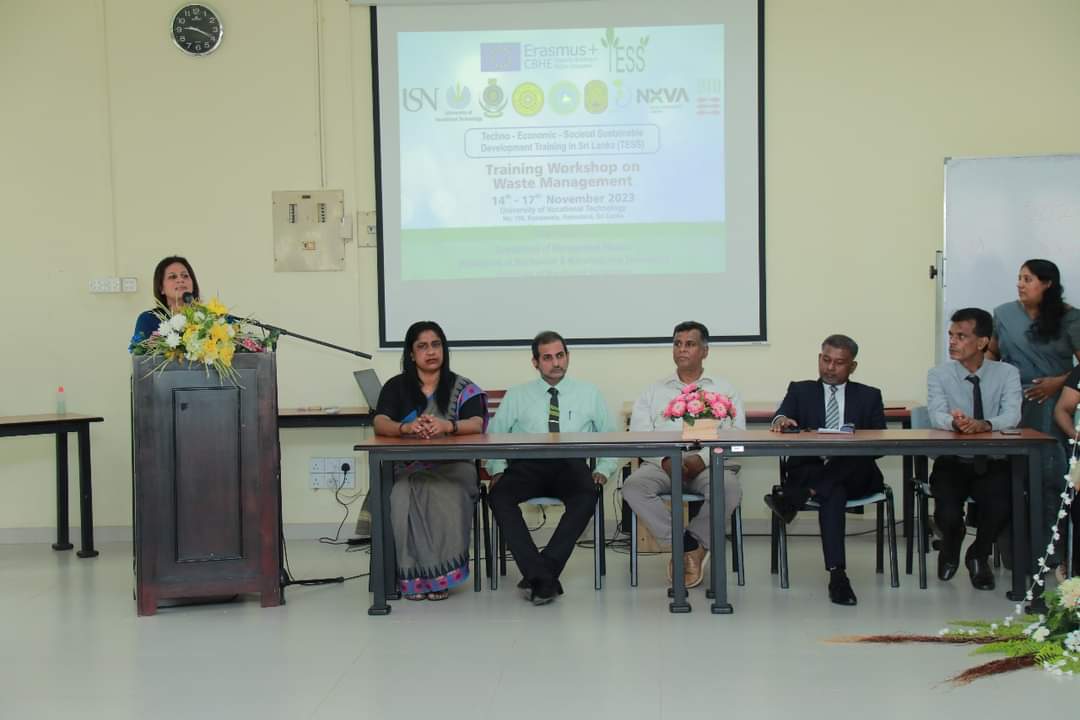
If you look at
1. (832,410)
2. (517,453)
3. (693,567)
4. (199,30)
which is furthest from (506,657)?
(199,30)

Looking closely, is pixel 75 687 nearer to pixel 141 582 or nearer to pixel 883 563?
pixel 141 582

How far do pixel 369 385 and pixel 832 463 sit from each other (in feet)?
7.88

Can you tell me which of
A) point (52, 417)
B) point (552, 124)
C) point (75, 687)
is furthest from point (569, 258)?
point (75, 687)

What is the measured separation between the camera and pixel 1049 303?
5211 mm

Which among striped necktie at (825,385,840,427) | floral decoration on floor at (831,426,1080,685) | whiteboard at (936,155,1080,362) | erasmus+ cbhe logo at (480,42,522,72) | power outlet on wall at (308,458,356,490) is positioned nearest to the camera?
floral decoration on floor at (831,426,1080,685)

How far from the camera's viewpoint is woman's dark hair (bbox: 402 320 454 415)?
A: 4.88 metres

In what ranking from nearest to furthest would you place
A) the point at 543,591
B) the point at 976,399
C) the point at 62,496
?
1. the point at 543,591
2. the point at 976,399
3. the point at 62,496

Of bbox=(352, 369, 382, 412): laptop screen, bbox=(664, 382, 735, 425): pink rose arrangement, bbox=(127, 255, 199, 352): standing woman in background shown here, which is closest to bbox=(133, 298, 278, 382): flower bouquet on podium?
bbox=(127, 255, 199, 352): standing woman in background

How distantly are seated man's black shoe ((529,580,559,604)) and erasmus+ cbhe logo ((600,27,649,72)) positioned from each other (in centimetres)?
307

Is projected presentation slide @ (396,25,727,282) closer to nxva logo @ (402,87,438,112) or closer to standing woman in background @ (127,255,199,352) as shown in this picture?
nxva logo @ (402,87,438,112)

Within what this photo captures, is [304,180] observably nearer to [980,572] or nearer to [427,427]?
[427,427]

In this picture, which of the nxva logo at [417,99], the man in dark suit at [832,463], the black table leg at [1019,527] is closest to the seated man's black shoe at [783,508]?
the man in dark suit at [832,463]

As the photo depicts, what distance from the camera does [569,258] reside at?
623 centimetres

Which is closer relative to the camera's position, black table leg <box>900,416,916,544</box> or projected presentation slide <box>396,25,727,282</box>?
black table leg <box>900,416,916,544</box>
